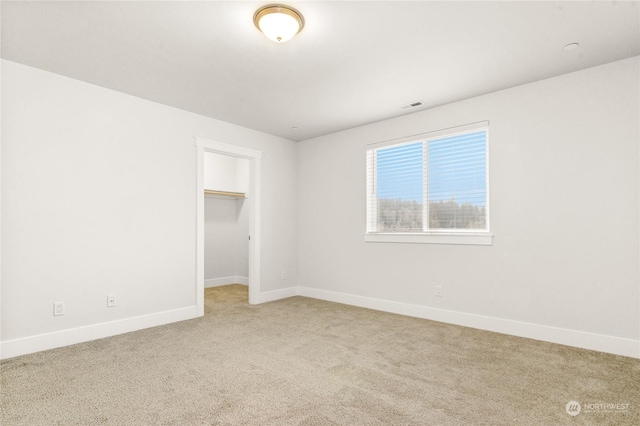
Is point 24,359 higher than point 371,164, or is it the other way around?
point 371,164

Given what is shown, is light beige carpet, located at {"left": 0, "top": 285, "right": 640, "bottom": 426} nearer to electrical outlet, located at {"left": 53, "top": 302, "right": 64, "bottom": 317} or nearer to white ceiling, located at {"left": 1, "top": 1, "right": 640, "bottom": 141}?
electrical outlet, located at {"left": 53, "top": 302, "right": 64, "bottom": 317}

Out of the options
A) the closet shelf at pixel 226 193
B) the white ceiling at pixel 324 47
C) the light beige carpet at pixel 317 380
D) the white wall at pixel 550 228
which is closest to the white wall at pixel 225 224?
the closet shelf at pixel 226 193

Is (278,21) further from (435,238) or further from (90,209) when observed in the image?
(435,238)

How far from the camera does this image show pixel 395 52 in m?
2.77

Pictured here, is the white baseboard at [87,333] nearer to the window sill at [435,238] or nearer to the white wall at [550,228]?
the window sill at [435,238]

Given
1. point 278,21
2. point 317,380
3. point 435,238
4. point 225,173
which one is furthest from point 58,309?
point 435,238

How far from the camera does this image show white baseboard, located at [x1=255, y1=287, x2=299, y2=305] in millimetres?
4991

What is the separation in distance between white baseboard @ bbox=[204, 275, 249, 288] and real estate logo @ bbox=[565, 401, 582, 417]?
5.38 metres

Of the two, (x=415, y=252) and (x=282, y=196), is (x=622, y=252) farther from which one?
(x=282, y=196)

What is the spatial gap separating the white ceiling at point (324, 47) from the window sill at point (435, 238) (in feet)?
5.18

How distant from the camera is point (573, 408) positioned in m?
2.03

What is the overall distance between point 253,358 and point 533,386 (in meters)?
2.12

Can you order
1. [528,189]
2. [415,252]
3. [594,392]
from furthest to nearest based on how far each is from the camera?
1. [415,252]
2. [528,189]
3. [594,392]

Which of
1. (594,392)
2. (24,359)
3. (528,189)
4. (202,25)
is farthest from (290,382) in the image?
(528,189)
